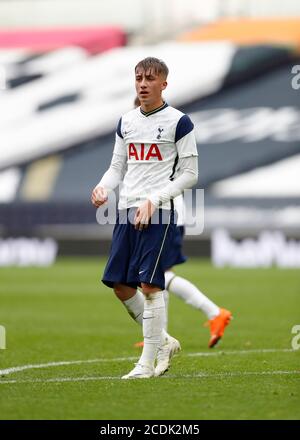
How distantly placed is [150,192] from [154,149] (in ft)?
0.95

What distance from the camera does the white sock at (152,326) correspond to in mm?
7246

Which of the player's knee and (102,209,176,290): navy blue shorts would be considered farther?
the player's knee

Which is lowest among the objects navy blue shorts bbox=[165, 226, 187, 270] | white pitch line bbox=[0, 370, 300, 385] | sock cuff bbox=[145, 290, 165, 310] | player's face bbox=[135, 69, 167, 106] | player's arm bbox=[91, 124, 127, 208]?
white pitch line bbox=[0, 370, 300, 385]

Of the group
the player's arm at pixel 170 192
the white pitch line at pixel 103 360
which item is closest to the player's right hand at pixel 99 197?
the player's arm at pixel 170 192

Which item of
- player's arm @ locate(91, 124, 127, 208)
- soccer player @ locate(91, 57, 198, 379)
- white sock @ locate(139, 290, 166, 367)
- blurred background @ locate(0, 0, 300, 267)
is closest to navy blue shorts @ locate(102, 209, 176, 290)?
soccer player @ locate(91, 57, 198, 379)

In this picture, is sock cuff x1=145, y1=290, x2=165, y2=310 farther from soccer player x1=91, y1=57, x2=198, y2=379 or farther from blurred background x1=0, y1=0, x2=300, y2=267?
blurred background x1=0, y1=0, x2=300, y2=267

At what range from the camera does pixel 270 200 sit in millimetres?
29672

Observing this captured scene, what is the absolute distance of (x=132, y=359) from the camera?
873 cm

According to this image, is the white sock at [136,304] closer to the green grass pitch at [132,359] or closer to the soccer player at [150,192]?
the soccer player at [150,192]

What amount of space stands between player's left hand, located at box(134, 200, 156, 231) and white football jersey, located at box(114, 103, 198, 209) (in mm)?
218

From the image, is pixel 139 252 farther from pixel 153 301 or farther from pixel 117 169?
pixel 117 169

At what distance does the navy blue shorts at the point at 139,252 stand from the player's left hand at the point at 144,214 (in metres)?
0.13

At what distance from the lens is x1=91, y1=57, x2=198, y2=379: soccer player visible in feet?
23.6
